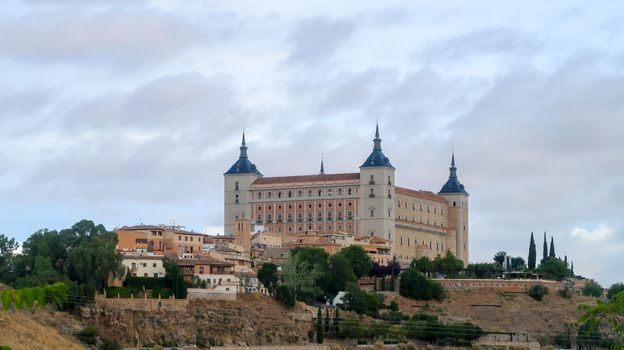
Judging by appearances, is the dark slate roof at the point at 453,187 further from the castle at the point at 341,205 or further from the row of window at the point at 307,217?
the row of window at the point at 307,217

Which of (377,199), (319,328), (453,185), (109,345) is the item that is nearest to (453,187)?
(453,185)

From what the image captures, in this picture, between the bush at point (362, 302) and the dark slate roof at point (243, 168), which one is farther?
the dark slate roof at point (243, 168)

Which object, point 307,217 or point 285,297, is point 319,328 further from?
point 307,217

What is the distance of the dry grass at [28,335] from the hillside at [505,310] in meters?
36.9

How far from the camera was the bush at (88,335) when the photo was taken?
68062 millimetres

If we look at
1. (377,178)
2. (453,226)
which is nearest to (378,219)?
(377,178)

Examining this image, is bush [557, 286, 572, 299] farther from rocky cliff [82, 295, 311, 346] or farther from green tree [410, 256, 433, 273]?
rocky cliff [82, 295, 311, 346]

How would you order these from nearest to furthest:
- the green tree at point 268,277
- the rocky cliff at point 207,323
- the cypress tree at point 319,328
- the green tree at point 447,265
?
1. the rocky cliff at point 207,323
2. the cypress tree at point 319,328
3. the green tree at point 268,277
4. the green tree at point 447,265

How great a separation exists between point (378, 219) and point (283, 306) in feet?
117

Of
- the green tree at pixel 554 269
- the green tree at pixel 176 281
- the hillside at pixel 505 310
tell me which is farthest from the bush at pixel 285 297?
the green tree at pixel 554 269

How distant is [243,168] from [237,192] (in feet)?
8.30

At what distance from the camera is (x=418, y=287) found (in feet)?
326

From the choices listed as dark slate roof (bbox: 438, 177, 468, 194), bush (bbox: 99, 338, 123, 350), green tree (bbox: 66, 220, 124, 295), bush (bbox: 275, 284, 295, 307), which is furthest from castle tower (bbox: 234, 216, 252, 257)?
bush (bbox: 99, 338, 123, 350)

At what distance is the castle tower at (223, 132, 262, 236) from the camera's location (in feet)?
408
